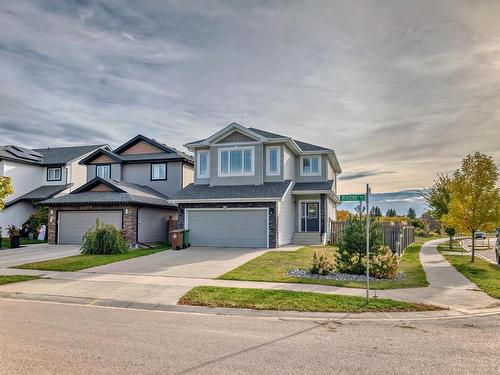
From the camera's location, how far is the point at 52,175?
3553 cm

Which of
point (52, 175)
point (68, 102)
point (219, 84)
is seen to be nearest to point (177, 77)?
point (219, 84)

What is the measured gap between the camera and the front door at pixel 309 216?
26.9 metres

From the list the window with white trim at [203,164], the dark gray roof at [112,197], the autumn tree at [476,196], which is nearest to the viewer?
the autumn tree at [476,196]

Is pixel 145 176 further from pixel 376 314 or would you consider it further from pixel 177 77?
pixel 376 314

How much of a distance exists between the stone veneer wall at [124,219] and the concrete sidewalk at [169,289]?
9.29 metres

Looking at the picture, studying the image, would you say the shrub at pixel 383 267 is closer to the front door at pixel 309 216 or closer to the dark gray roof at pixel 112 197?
the front door at pixel 309 216

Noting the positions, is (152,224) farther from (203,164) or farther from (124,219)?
(203,164)

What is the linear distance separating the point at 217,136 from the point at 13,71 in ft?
37.9

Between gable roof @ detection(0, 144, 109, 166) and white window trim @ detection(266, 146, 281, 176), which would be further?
gable roof @ detection(0, 144, 109, 166)

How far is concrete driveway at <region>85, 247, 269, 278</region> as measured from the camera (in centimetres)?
1487

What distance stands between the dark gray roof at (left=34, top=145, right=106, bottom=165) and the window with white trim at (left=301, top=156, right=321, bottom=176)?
67.0 ft

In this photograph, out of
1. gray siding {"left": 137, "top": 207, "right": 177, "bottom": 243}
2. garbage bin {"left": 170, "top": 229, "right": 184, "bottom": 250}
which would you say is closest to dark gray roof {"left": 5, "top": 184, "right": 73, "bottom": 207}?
Result: gray siding {"left": 137, "top": 207, "right": 177, "bottom": 243}

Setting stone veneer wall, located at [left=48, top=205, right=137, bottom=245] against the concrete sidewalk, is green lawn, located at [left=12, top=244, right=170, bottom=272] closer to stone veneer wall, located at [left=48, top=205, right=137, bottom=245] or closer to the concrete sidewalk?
the concrete sidewalk

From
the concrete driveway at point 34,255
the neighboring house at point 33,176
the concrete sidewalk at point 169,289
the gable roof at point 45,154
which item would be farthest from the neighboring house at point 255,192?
the gable roof at point 45,154
